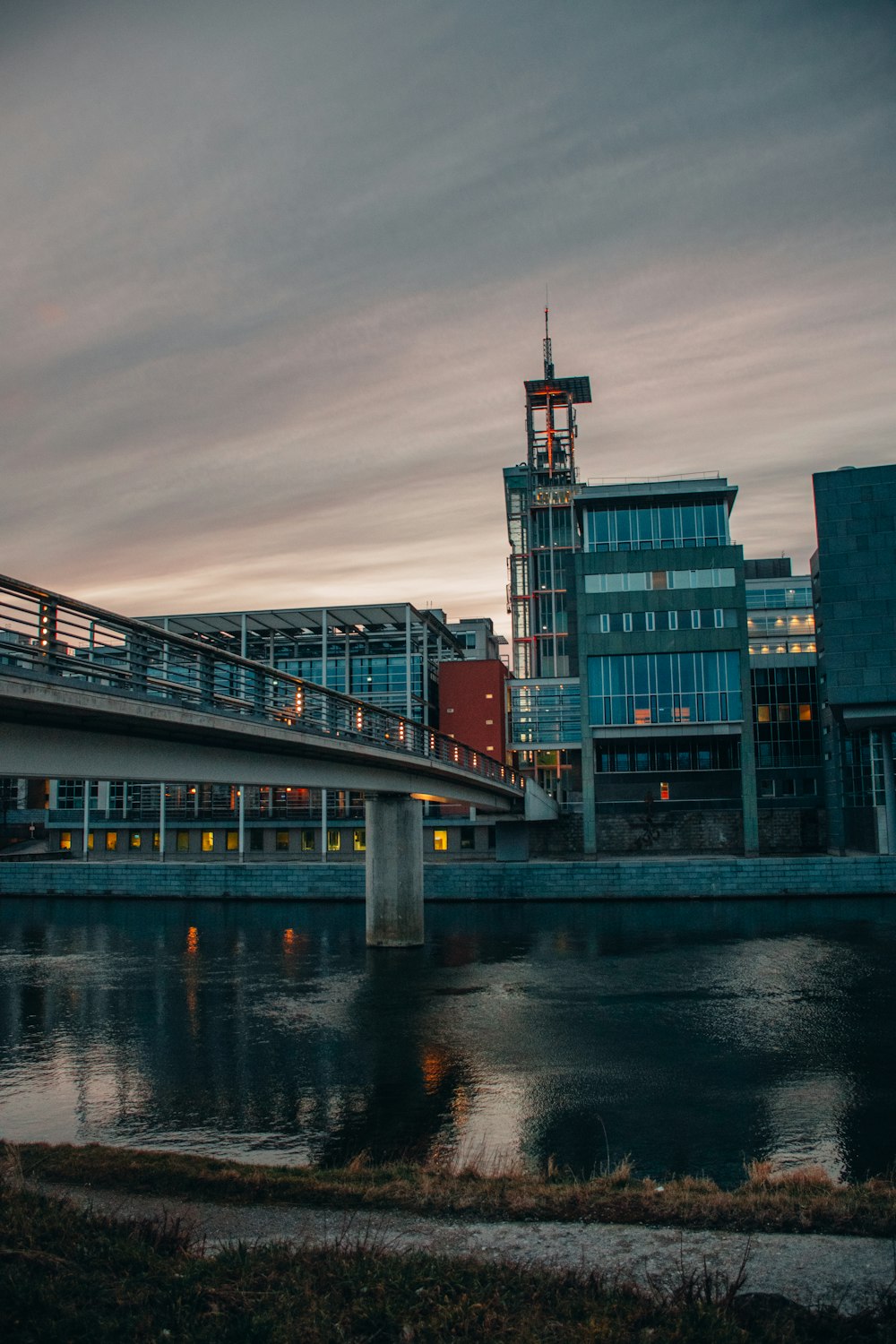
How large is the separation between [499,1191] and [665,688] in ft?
196

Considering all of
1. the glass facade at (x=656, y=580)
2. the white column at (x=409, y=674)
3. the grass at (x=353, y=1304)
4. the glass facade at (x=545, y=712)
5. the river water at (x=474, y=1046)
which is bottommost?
the river water at (x=474, y=1046)

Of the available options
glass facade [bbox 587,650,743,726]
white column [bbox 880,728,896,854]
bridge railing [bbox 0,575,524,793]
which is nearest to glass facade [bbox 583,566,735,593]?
glass facade [bbox 587,650,743,726]

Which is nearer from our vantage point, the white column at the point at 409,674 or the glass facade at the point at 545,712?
the glass facade at the point at 545,712

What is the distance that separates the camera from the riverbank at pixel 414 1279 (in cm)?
795

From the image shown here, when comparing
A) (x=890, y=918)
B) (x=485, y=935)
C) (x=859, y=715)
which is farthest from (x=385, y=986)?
(x=859, y=715)

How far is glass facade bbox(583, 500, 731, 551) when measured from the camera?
71.3 meters

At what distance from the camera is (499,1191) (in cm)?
1160

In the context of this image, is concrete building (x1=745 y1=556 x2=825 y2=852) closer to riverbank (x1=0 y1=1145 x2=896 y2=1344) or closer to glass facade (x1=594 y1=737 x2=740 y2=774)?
glass facade (x1=594 y1=737 x2=740 y2=774)

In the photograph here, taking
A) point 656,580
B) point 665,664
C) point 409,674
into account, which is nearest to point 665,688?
point 665,664

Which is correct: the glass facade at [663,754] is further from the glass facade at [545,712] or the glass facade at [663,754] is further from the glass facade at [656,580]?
the glass facade at [656,580]

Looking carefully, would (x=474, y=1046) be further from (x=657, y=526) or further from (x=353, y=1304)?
(x=657, y=526)

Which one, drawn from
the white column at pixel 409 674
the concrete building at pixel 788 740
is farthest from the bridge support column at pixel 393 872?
the concrete building at pixel 788 740

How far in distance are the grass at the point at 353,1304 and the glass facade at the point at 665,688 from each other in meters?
61.4

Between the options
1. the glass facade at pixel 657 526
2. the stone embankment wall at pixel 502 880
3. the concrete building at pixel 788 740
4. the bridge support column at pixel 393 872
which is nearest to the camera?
the bridge support column at pixel 393 872
